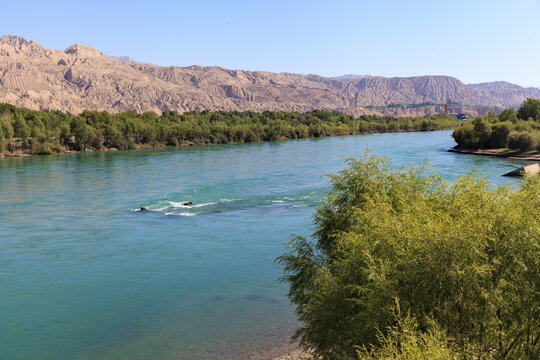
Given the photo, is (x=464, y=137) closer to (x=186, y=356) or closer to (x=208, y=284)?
(x=208, y=284)

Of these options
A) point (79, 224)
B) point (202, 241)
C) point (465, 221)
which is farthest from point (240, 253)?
point (465, 221)

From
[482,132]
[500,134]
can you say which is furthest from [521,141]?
[482,132]

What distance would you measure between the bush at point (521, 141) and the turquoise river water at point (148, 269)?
38.5 metres

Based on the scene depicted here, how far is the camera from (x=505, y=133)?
10056 centimetres

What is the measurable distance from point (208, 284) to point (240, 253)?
17.9ft

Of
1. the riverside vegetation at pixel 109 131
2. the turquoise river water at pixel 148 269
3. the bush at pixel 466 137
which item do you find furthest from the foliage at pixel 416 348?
the riverside vegetation at pixel 109 131

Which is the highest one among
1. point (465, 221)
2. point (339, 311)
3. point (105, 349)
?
point (465, 221)

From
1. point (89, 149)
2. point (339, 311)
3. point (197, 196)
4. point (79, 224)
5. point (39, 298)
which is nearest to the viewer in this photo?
point (339, 311)

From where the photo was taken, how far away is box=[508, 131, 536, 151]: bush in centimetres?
8969

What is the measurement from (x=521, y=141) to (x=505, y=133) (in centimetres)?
985

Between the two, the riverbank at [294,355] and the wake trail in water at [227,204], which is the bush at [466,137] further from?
the riverbank at [294,355]

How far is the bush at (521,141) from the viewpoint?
89688mm

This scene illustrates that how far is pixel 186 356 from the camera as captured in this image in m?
16.7

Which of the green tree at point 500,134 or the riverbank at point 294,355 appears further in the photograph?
the green tree at point 500,134
